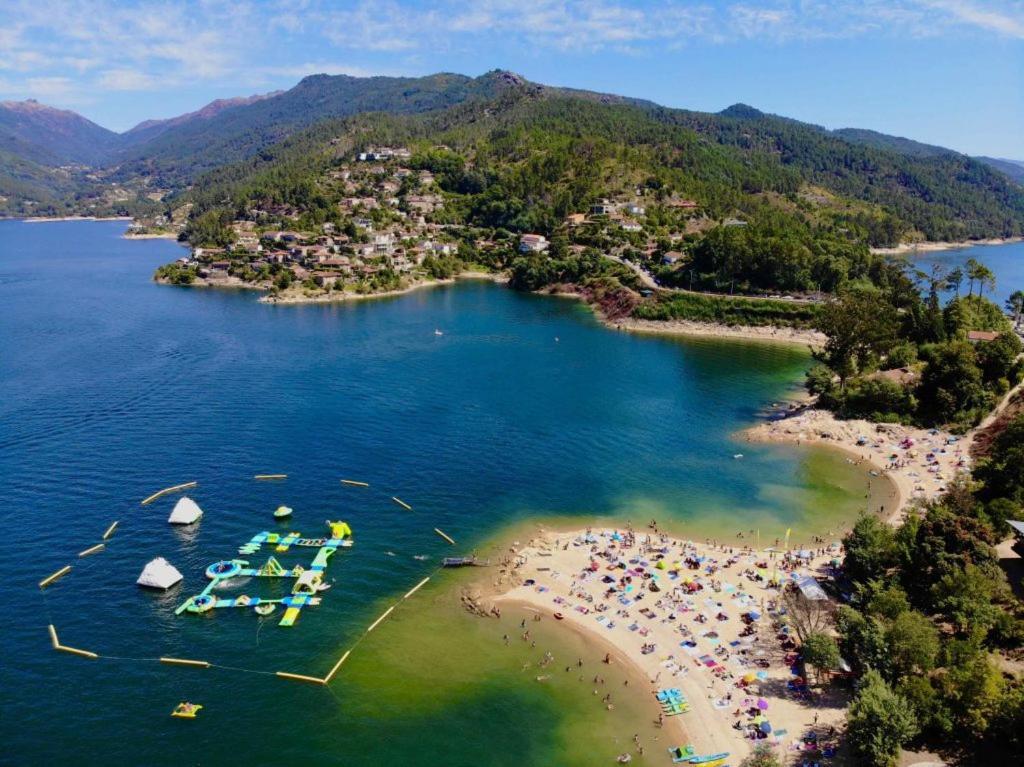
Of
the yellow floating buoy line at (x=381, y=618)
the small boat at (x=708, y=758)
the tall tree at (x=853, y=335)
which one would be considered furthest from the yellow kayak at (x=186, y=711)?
the tall tree at (x=853, y=335)

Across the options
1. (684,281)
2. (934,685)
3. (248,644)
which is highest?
(684,281)

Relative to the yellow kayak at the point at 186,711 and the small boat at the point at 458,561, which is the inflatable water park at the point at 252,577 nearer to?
the yellow kayak at the point at 186,711

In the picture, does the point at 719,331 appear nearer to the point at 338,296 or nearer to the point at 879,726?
the point at 338,296

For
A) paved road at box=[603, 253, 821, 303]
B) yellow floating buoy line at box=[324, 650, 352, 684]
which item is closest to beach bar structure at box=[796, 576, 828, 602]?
yellow floating buoy line at box=[324, 650, 352, 684]

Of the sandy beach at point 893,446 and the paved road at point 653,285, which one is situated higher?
the paved road at point 653,285

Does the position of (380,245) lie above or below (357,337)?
above

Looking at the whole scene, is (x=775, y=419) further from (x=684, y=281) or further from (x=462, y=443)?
(x=684, y=281)

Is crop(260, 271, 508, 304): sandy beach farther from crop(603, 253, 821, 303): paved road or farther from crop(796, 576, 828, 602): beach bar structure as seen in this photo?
crop(796, 576, 828, 602): beach bar structure

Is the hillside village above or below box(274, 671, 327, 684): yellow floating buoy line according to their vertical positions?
above

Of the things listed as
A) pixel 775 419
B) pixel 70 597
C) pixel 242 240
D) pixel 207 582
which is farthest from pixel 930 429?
pixel 242 240
